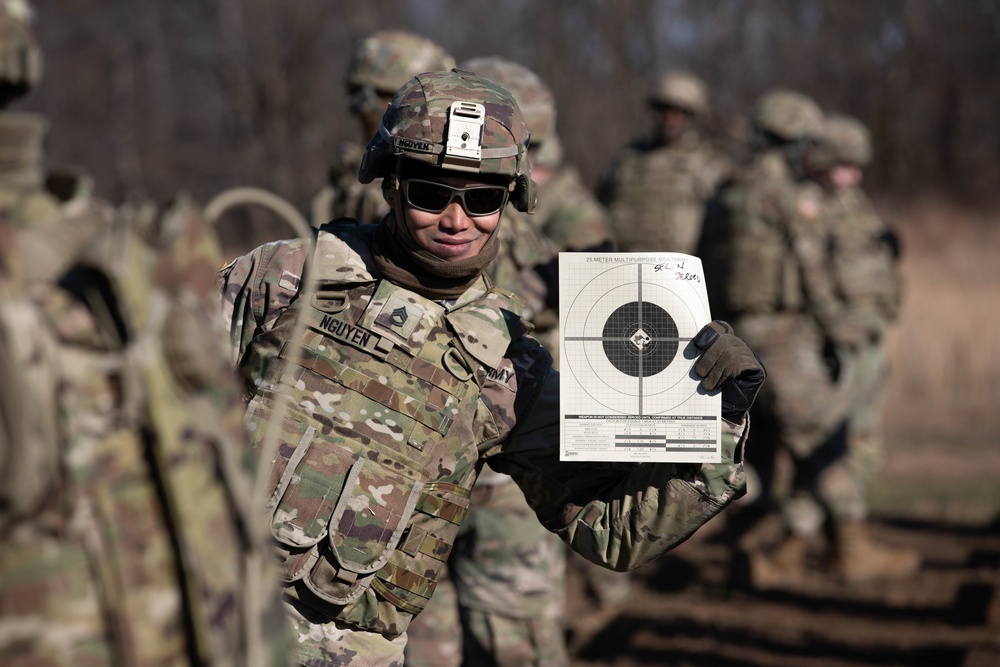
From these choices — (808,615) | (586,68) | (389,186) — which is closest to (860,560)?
(808,615)

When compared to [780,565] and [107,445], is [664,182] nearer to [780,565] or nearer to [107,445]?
[780,565]

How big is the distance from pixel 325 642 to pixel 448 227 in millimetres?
985

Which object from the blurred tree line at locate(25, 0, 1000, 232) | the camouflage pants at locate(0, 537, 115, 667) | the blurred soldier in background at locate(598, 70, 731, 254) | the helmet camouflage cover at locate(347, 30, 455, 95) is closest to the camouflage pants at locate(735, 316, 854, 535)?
the blurred soldier in background at locate(598, 70, 731, 254)

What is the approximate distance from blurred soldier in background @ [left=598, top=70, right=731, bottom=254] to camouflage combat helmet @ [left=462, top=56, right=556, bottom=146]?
437 centimetres

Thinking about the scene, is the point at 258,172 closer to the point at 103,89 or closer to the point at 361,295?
the point at 103,89

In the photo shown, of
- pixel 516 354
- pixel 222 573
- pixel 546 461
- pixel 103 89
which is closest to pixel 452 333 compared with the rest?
pixel 516 354

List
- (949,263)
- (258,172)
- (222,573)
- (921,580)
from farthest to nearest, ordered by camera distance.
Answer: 1. (258,172)
2. (949,263)
3. (921,580)
4. (222,573)

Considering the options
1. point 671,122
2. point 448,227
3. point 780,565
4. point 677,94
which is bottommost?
point 780,565

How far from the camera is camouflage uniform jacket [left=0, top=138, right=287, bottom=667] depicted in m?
1.72

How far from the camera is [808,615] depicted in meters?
7.17

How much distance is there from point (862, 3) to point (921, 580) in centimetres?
1933

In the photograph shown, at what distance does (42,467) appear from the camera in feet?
5.57

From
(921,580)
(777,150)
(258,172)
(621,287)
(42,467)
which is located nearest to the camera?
(42,467)

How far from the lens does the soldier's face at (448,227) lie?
299 centimetres
